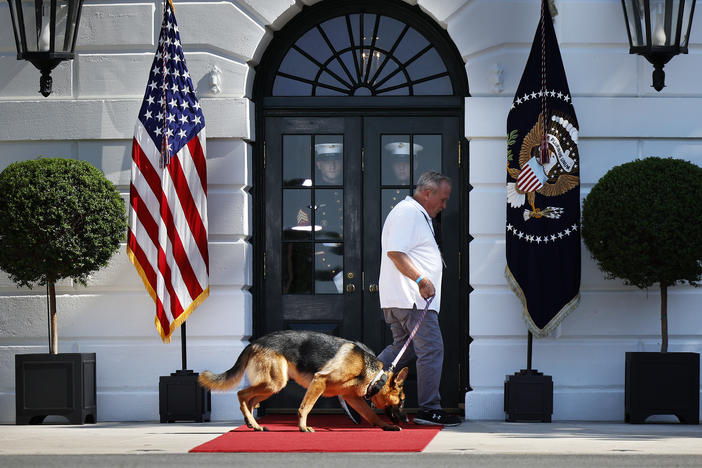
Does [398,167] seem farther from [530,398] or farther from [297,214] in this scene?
[530,398]

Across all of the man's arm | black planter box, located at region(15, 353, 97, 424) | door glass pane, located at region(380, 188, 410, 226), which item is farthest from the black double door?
black planter box, located at region(15, 353, 97, 424)

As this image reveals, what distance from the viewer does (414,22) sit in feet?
38.8

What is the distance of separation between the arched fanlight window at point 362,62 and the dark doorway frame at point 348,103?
0.23ft

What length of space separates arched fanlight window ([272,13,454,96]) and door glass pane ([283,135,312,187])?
1.60 ft

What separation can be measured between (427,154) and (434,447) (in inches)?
155

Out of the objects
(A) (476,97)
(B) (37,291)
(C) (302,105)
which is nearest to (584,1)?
(A) (476,97)

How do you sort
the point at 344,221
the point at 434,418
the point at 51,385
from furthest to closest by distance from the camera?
the point at 344,221
the point at 51,385
the point at 434,418

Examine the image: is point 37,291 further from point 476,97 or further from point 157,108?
point 476,97

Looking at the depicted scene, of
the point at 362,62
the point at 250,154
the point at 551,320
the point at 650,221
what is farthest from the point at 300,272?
the point at 650,221

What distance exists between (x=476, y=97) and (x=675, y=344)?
2942 millimetres

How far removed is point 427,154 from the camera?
11742mm

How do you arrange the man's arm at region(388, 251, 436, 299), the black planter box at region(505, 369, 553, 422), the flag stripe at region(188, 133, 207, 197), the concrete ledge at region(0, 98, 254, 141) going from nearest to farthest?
the man's arm at region(388, 251, 436, 299) → the black planter box at region(505, 369, 553, 422) → the flag stripe at region(188, 133, 207, 197) → the concrete ledge at region(0, 98, 254, 141)

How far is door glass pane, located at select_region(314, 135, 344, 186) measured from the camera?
38.6 feet

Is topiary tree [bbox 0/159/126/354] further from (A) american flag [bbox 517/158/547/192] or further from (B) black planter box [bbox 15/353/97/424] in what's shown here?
(A) american flag [bbox 517/158/547/192]
